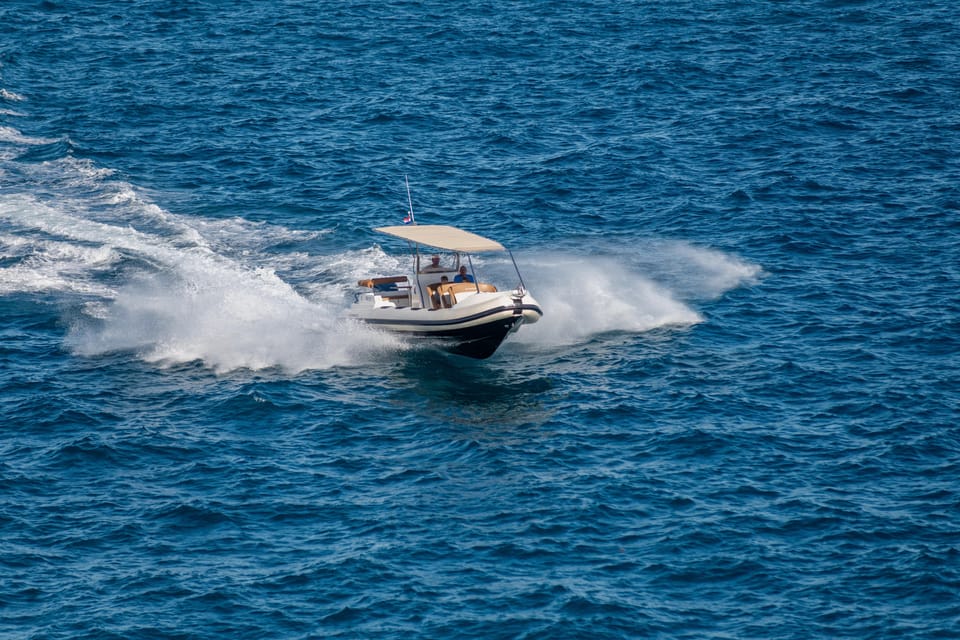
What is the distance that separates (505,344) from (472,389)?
4281 mm

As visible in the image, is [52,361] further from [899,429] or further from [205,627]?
[899,429]

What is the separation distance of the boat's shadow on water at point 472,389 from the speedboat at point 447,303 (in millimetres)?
722

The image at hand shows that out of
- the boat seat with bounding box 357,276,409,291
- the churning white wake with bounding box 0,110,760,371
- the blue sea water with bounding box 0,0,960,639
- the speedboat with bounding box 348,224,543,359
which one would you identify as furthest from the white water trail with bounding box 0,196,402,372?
the boat seat with bounding box 357,276,409,291

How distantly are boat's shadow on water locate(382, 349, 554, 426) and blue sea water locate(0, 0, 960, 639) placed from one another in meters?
0.18

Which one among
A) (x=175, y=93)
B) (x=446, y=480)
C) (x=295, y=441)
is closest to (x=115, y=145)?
(x=175, y=93)

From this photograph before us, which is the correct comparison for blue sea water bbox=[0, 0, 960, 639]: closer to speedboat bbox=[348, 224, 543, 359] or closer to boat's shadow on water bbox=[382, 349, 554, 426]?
boat's shadow on water bbox=[382, 349, 554, 426]

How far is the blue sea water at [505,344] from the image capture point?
1436 inches

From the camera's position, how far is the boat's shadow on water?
4616 centimetres

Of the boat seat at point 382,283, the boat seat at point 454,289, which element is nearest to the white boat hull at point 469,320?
the boat seat at point 454,289

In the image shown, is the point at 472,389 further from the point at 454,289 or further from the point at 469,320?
the point at 454,289

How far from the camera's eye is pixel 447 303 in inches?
1983

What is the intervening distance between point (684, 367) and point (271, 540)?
17.9 meters

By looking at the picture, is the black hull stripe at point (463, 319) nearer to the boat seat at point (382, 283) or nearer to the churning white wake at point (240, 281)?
the churning white wake at point (240, 281)

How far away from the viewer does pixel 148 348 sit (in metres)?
50.9
